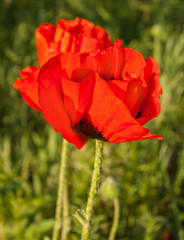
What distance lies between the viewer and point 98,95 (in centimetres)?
48

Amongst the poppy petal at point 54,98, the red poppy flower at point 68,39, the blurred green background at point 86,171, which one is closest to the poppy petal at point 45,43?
the red poppy flower at point 68,39

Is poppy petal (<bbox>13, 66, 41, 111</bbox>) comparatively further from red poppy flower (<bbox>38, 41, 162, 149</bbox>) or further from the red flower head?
red poppy flower (<bbox>38, 41, 162, 149</bbox>)

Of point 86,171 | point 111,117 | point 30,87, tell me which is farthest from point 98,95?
point 86,171

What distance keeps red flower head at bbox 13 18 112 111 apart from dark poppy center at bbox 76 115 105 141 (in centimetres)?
13

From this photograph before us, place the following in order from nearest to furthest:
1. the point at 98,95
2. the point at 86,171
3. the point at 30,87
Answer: the point at 98,95 < the point at 30,87 < the point at 86,171

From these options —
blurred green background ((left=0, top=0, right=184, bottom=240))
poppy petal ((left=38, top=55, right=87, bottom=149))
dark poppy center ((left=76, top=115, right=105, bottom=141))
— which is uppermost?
poppy petal ((left=38, top=55, right=87, bottom=149))

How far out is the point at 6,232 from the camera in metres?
1.16

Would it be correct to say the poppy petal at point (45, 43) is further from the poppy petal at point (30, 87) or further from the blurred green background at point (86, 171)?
the blurred green background at point (86, 171)

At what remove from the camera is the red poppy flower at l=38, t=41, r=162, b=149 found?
48cm

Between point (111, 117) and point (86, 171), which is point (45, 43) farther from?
point (86, 171)

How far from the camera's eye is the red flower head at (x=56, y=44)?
0.62 metres

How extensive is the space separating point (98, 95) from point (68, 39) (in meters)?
0.20

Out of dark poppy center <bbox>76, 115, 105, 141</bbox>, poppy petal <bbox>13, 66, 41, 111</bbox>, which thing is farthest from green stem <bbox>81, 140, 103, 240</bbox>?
poppy petal <bbox>13, 66, 41, 111</bbox>

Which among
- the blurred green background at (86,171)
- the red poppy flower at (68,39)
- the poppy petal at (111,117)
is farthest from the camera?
the blurred green background at (86,171)
